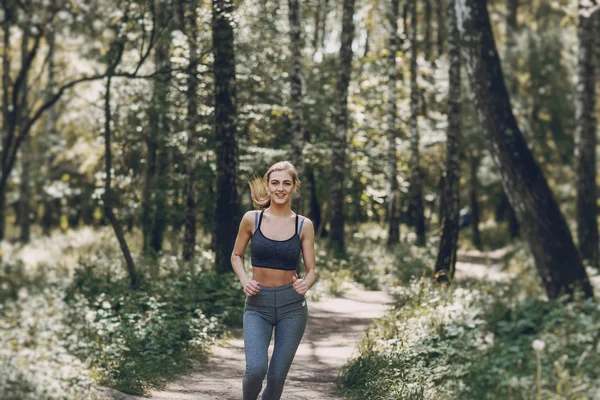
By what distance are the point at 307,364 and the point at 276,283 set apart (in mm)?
4764

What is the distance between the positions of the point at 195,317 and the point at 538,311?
20.7ft

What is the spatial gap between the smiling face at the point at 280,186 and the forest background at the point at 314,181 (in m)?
0.67

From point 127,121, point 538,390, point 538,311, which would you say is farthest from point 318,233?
point 538,390

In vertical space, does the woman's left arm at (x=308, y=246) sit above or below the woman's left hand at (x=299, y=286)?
above

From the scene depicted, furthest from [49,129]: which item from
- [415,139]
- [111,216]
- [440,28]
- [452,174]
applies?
[452,174]

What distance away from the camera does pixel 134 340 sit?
33.7ft

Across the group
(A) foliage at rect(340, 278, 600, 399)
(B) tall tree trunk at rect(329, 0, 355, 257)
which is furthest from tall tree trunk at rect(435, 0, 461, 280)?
(A) foliage at rect(340, 278, 600, 399)

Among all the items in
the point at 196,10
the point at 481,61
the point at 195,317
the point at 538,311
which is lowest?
the point at 195,317

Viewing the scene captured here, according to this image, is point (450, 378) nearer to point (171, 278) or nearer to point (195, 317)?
point (195, 317)

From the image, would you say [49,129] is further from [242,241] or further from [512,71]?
[242,241]

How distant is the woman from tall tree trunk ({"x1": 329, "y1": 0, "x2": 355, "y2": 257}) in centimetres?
1671

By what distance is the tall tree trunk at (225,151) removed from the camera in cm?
1521

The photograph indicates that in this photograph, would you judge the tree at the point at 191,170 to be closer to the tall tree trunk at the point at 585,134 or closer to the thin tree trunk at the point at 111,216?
the thin tree trunk at the point at 111,216

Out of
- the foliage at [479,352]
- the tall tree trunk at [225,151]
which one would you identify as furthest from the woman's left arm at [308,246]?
the tall tree trunk at [225,151]
